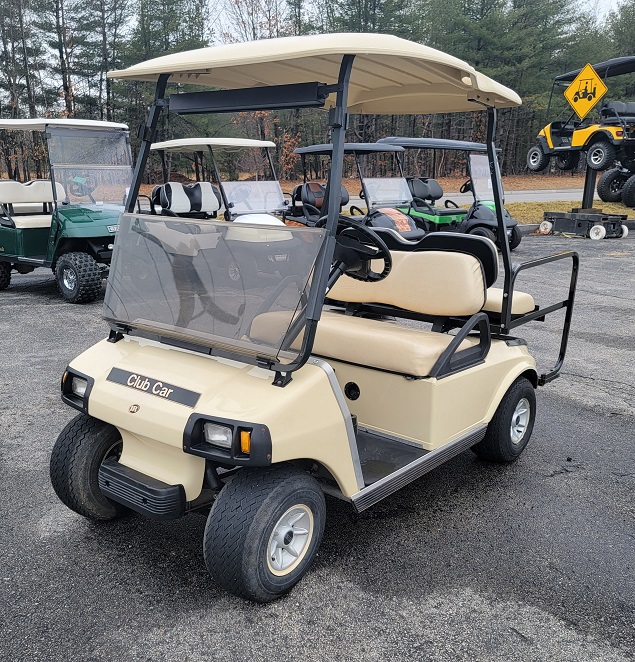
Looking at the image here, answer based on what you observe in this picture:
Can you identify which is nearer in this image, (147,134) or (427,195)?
(147,134)

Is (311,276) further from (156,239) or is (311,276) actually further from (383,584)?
(383,584)

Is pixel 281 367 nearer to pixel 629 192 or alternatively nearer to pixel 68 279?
pixel 68 279

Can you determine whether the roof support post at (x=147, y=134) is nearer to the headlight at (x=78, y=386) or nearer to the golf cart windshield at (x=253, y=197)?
the headlight at (x=78, y=386)

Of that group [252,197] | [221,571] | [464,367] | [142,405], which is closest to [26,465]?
[142,405]

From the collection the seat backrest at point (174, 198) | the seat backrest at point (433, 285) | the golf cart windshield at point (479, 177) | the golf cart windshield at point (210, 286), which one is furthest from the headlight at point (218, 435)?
the golf cart windshield at point (479, 177)

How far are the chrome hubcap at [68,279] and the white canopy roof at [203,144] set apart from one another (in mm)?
2318

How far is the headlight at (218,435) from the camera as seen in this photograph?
2.17 meters

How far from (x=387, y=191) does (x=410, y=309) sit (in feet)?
23.9

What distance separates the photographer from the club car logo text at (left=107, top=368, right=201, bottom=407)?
229 centimetres

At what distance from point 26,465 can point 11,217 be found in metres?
5.26

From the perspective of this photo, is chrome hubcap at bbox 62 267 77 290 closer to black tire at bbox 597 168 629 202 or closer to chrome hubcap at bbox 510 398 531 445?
chrome hubcap at bbox 510 398 531 445

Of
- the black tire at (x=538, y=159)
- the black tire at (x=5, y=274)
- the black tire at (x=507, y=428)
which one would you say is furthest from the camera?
the black tire at (x=538, y=159)

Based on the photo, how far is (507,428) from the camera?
11.0 feet

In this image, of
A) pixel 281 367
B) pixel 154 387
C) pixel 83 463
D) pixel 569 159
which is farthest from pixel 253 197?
pixel 569 159
